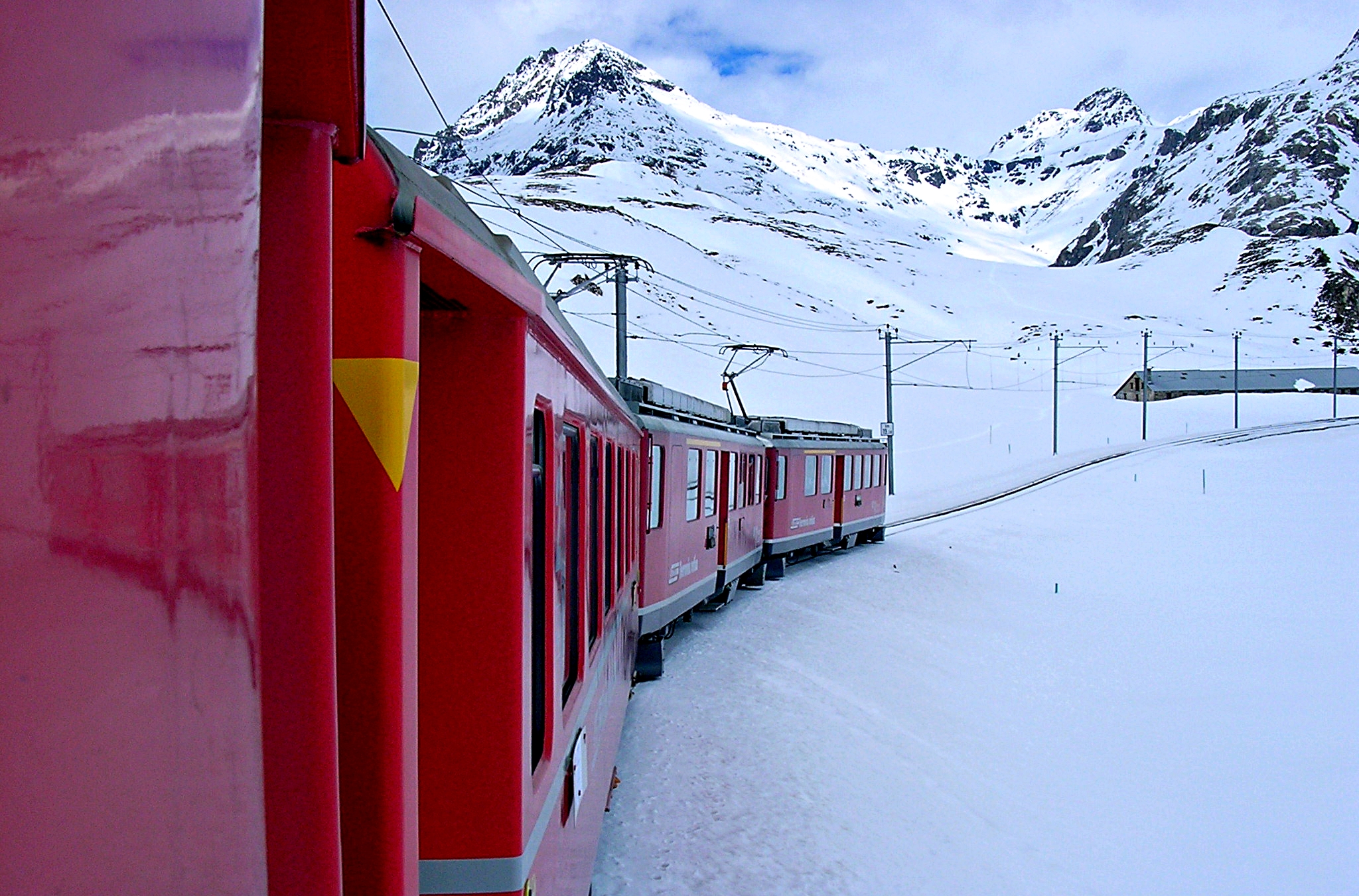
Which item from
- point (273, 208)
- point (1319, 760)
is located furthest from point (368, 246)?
point (1319, 760)

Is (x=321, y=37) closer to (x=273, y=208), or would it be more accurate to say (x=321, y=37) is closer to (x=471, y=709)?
(x=273, y=208)

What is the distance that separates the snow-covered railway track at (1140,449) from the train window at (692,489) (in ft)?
54.6

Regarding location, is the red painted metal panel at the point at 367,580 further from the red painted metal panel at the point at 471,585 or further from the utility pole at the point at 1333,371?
the utility pole at the point at 1333,371

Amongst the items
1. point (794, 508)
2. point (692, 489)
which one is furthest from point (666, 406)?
point (794, 508)

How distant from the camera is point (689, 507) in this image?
1137 cm

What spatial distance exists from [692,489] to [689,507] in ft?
0.71

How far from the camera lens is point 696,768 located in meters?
7.80

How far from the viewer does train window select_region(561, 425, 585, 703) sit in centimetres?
373

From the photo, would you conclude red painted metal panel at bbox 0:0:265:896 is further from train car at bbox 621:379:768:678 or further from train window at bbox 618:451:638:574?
train car at bbox 621:379:768:678

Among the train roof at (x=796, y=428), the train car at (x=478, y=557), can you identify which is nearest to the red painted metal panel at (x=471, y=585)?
the train car at (x=478, y=557)

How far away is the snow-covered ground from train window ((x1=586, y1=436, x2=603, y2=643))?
6.62ft

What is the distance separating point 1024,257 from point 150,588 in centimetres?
19516

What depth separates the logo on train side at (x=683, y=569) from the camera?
10.6 metres

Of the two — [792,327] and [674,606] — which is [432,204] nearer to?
[674,606]
